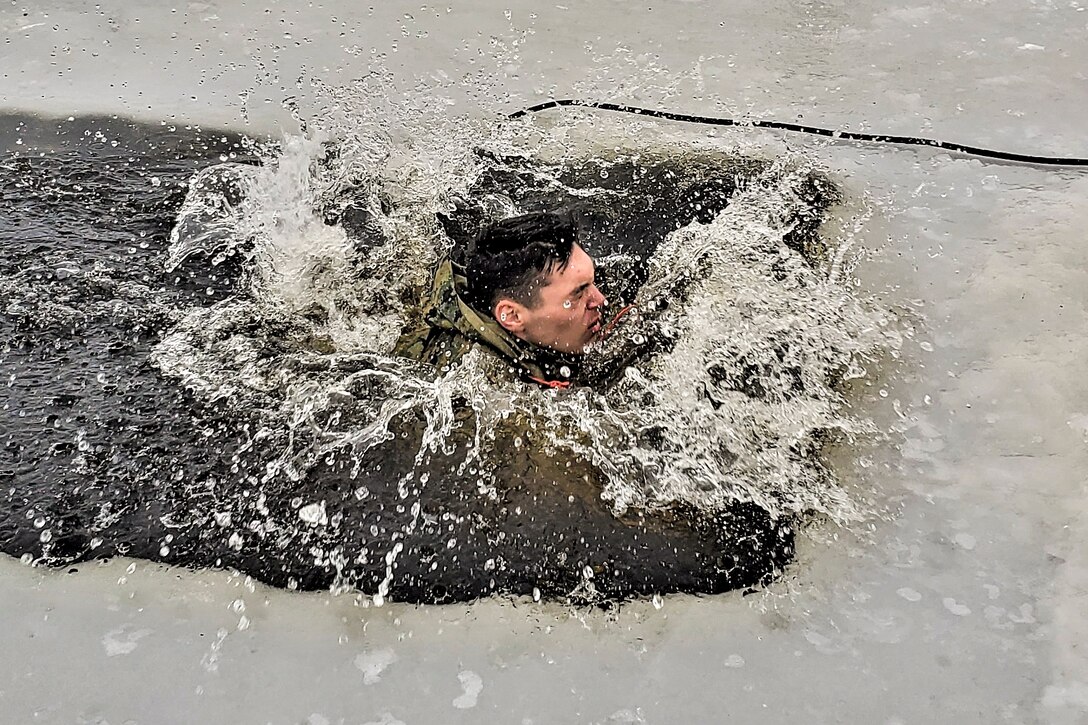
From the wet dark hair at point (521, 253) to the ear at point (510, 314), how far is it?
0.05 ft

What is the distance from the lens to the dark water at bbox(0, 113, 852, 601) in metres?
2.26

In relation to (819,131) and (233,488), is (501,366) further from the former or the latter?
(819,131)

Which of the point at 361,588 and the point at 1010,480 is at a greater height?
the point at 1010,480

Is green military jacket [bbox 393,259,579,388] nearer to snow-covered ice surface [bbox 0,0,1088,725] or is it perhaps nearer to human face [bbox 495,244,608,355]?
human face [bbox 495,244,608,355]

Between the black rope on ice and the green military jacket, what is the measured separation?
1.39 m

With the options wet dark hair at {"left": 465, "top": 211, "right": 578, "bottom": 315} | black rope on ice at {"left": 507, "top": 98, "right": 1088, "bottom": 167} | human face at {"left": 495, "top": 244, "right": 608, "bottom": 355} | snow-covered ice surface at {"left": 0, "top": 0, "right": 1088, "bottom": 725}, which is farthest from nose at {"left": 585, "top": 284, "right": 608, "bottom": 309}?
black rope on ice at {"left": 507, "top": 98, "right": 1088, "bottom": 167}

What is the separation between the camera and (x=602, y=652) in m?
2.09

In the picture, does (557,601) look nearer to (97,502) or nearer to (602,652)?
(602,652)

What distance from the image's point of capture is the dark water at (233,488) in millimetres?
2264

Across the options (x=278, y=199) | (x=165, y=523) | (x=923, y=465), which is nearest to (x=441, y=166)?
(x=278, y=199)

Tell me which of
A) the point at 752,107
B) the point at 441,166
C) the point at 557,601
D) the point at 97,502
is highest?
the point at 752,107

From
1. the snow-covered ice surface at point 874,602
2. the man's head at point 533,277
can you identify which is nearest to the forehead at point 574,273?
the man's head at point 533,277

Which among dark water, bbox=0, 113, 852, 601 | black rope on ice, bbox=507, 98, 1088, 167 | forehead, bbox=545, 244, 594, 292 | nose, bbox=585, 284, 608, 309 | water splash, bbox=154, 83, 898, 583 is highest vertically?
black rope on ice, bbox=507, 98, 1088, 167

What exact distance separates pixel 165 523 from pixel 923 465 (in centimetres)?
202
